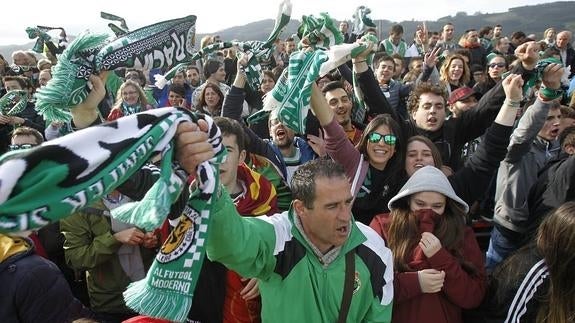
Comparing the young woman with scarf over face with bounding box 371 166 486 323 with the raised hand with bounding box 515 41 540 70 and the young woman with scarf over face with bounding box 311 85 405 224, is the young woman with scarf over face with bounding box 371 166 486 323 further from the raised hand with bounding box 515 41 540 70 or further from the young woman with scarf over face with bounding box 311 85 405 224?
the raised hand with bounding box 515 41 540 70

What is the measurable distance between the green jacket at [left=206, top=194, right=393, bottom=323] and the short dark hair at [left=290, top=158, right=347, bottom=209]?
11 centimetres

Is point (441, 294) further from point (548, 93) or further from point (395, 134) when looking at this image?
point (548, 93)

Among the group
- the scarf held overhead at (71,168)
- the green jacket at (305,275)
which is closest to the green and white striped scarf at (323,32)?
the green jacket at (305,275)

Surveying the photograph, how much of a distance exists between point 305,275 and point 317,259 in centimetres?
9

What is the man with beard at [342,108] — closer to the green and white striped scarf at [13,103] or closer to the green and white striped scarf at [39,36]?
the green and white striped scarf at [13,103]

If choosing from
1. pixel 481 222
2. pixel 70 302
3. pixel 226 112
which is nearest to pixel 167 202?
pixel 70 302

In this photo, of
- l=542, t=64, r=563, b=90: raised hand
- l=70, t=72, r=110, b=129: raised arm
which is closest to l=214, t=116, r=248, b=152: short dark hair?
l=70, t=72, r=110, b=129: raised arm

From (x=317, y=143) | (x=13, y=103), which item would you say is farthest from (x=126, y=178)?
(x=13, y=103)

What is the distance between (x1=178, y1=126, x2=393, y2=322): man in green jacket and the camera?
1.89 meters

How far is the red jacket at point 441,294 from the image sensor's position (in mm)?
2229

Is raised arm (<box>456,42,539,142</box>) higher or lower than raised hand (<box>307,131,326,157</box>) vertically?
higher

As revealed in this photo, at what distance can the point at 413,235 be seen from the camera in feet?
7.83

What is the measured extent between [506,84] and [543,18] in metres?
20.3

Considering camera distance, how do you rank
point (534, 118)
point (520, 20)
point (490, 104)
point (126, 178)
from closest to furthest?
point (126, 178), point (534, 118), point (490, 104), point (520, 20)
